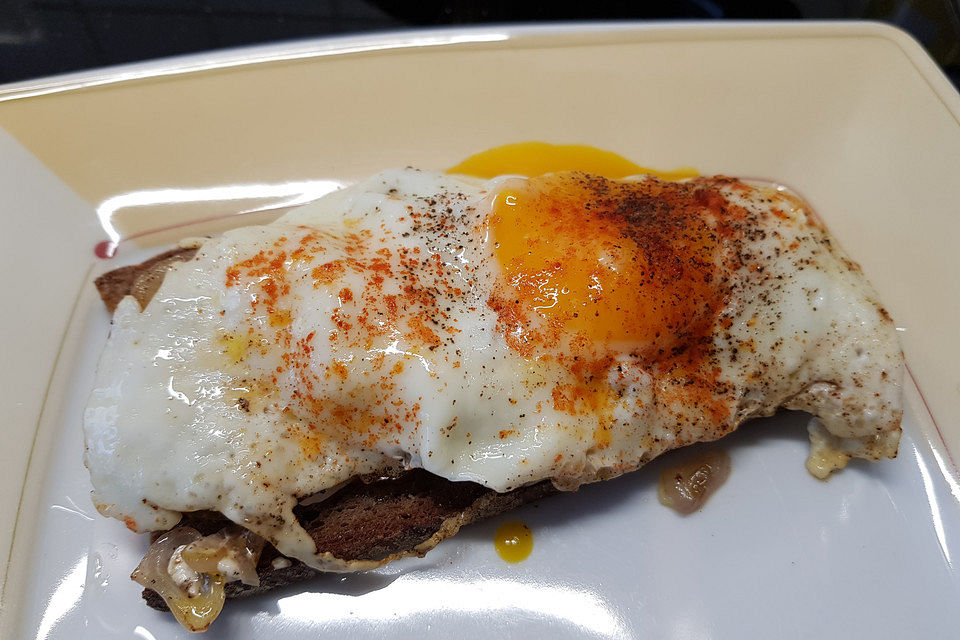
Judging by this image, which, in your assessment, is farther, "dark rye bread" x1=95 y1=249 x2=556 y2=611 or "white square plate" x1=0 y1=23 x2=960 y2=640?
"white square plate" x1=0 y1=23 x2=960 y2=640

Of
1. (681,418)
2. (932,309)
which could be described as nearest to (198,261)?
(681,418)

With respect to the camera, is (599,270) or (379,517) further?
(379,517)

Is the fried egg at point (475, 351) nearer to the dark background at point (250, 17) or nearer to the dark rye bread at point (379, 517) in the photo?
the dark rye bread at point (379, 517)

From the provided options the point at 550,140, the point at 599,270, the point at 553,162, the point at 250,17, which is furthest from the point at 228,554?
the point at 250,17

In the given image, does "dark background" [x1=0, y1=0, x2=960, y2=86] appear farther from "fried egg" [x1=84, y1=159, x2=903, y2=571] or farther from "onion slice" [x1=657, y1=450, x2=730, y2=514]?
"onion slice" [x1=657, y1=450, x2=730, y2=514]

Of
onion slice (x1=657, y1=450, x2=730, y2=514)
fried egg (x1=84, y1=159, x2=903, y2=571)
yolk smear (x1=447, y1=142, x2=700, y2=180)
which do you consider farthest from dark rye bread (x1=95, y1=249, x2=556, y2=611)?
yolk smear (x1=447, y1=142, x2=700, y2=180)

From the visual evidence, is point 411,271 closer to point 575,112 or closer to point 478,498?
point 478,498

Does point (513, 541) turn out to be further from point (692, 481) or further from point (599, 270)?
point (599, 270)
